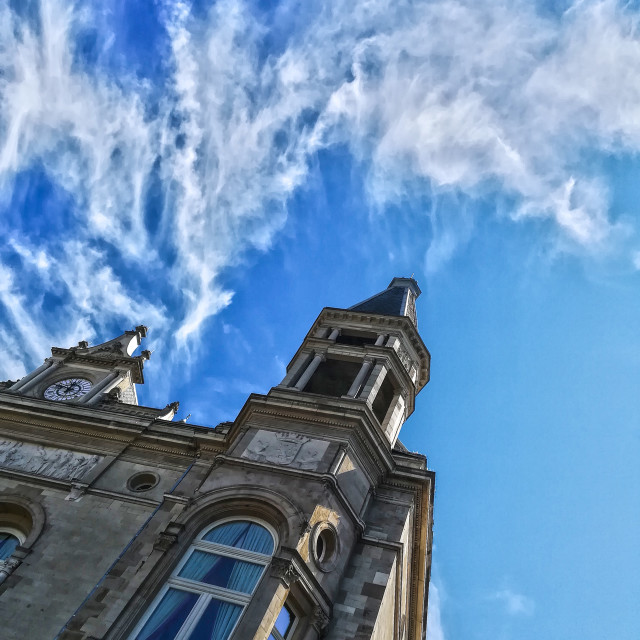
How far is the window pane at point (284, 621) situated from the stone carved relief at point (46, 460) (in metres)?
10.7

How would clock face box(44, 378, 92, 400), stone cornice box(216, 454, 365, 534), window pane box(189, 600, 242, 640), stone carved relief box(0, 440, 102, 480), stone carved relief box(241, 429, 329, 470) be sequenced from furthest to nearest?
clock face box(44, 378, 92, 400), stone carved relief box(0, 440, 102, 480), stone carved relief box(241, 429, 329, 470), stone cornice box(216, 454, 365, 534), window pane box(189, 600, 242, 640)

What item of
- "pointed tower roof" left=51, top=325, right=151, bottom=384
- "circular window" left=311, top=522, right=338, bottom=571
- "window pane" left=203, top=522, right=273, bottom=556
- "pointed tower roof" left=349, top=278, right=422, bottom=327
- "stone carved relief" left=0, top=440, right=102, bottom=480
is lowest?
"window pane" left=203, top=522, right=273, bottom=556

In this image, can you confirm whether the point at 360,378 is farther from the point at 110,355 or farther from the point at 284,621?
the point at 110,355

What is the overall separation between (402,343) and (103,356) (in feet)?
55.8

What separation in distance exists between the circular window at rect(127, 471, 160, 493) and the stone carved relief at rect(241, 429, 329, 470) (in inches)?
186

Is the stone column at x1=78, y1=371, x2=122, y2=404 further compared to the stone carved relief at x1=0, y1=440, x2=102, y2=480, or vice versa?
the stone column at x1=78, y1=371, x2=122, y2=404

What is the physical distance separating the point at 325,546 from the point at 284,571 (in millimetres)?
2694

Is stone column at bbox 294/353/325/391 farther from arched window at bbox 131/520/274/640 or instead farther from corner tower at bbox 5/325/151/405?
corner tower at bbox 5/325/151/405

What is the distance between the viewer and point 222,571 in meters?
17.2

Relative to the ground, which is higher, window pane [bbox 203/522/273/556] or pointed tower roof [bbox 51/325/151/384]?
pointed tower roof [bbox 51/325/151/384]

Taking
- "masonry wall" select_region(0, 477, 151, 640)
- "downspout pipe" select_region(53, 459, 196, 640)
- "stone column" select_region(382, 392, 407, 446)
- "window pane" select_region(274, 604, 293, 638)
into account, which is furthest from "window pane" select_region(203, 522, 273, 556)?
"stone column" select_region(382, 392, 407, 446)

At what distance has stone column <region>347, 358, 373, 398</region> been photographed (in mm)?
24969

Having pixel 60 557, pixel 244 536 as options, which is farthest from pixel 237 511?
pixel 60 557

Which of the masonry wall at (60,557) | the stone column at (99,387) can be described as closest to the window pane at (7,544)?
the masonry wall at (60,557)
